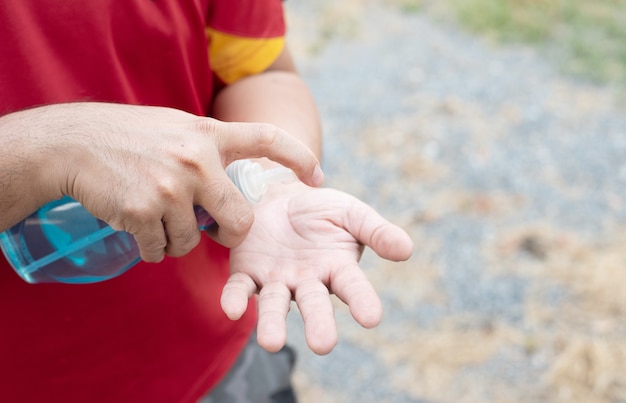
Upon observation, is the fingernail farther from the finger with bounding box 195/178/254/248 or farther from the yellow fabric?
the yellow fabric

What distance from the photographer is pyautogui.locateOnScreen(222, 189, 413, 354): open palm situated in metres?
0.88

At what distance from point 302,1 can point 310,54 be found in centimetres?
86

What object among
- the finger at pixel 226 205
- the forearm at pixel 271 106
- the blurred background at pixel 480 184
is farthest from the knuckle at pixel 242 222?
the blurred background at pixel 480 184

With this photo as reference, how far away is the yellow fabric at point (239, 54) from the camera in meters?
1.21

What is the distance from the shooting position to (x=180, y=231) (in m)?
0.87

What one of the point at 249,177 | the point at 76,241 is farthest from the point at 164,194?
the point at 76,241

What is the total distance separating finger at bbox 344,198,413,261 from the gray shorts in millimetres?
491

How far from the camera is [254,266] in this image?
3.41ft

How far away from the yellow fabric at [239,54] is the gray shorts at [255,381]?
561mm

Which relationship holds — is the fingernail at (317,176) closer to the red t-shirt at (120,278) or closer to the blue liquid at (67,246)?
the blue liquid at (67,246)

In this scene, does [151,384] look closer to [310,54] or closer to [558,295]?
[558,295]

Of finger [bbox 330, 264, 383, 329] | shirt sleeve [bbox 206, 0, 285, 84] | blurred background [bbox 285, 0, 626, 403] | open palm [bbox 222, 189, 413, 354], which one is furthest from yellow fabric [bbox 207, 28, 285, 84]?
blurred background [bbox 285, 0, 626, 403]

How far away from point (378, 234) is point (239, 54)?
479 millimetres

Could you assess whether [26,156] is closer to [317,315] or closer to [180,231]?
[180,231]
